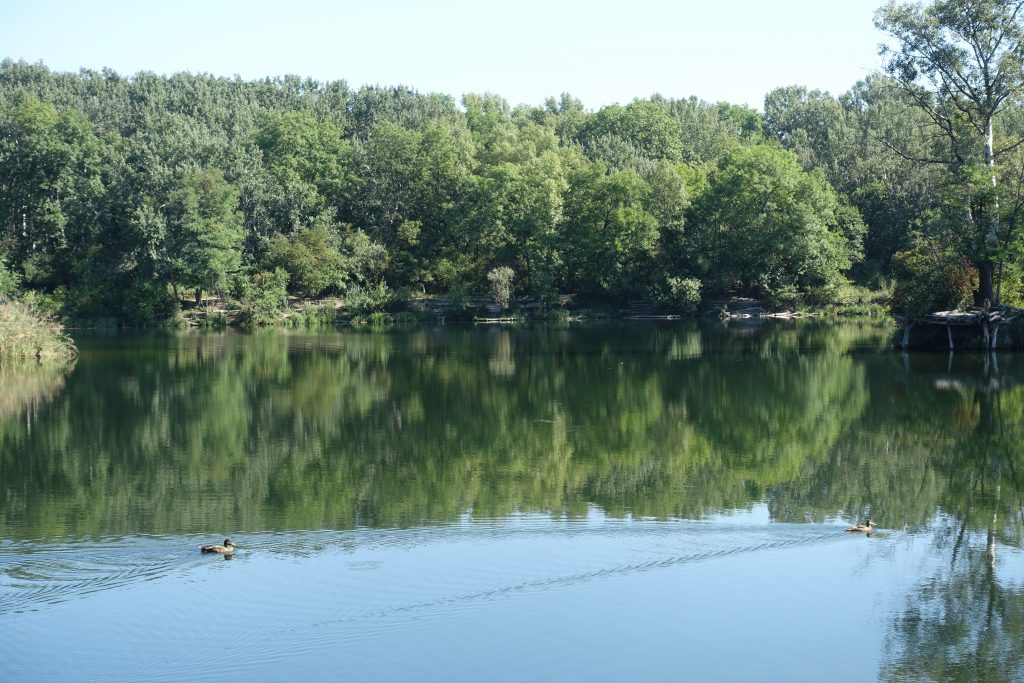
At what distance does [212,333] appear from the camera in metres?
64.6

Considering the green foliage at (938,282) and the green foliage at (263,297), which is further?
the green foliage at (263,297)

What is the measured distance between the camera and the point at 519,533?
52.2ft

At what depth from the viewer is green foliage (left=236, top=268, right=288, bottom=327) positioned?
70.4 metres

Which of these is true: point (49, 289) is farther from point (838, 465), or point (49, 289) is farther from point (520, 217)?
point (838, 465)

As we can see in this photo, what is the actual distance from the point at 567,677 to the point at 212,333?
57056 millimetres

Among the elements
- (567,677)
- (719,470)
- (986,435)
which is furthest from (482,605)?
(986,435)

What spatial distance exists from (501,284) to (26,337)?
36.8 m

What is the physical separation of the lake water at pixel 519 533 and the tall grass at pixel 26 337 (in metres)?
8.70

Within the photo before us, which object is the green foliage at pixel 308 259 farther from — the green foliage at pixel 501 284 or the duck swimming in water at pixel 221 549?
the duck swimming in water at pixel 221 549

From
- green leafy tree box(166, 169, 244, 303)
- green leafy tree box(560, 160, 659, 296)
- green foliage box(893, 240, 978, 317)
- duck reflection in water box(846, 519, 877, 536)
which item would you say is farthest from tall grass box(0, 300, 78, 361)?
green leafy tree box(560, 160, 659, 296)

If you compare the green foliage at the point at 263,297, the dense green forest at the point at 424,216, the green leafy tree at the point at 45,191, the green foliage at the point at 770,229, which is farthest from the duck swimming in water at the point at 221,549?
the green leafy tree at the point at 45,191

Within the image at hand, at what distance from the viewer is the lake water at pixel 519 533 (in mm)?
11523

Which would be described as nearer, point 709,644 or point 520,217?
point 709,644

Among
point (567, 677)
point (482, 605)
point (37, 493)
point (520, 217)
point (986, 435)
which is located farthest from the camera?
point (520, 217)
